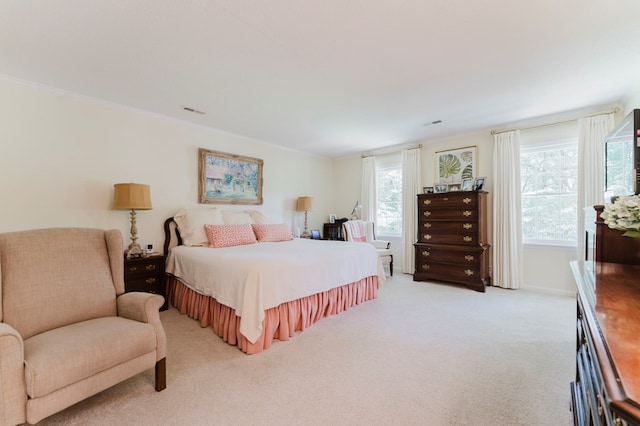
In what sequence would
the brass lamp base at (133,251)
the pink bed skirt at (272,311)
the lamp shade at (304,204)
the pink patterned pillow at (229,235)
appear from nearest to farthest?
the pink bed skirt at (272,311) < the brass lamp base at (133,251) < the pink patterned pillow at (229,235) < the lamp shade at (304,204)

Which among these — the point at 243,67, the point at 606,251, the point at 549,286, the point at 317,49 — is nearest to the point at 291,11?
the point at 317,49

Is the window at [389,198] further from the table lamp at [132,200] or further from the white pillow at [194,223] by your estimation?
the table lamp at [132,200]

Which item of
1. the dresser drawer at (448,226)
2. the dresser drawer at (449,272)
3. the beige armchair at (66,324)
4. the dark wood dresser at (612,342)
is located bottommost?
the dresser drawer at (449,272)

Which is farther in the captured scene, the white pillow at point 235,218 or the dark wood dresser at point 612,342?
the white pillow at point 235,218

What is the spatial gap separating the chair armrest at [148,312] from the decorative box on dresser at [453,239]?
152 inches

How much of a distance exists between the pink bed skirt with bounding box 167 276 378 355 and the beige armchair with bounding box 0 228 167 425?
691mm

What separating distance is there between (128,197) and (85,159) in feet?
2.23

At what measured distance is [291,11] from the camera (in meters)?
1.83

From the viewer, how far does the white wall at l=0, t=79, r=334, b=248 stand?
273 centimetres

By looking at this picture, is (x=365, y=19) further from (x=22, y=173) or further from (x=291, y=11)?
(x=22, y=173)

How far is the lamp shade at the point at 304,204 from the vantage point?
17.7 feet

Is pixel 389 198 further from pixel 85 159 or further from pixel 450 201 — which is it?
pixel 85 159

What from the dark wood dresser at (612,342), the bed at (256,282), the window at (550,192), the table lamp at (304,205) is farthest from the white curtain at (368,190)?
the dark wood dresser at (612,342)

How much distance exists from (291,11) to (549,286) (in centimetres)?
464
